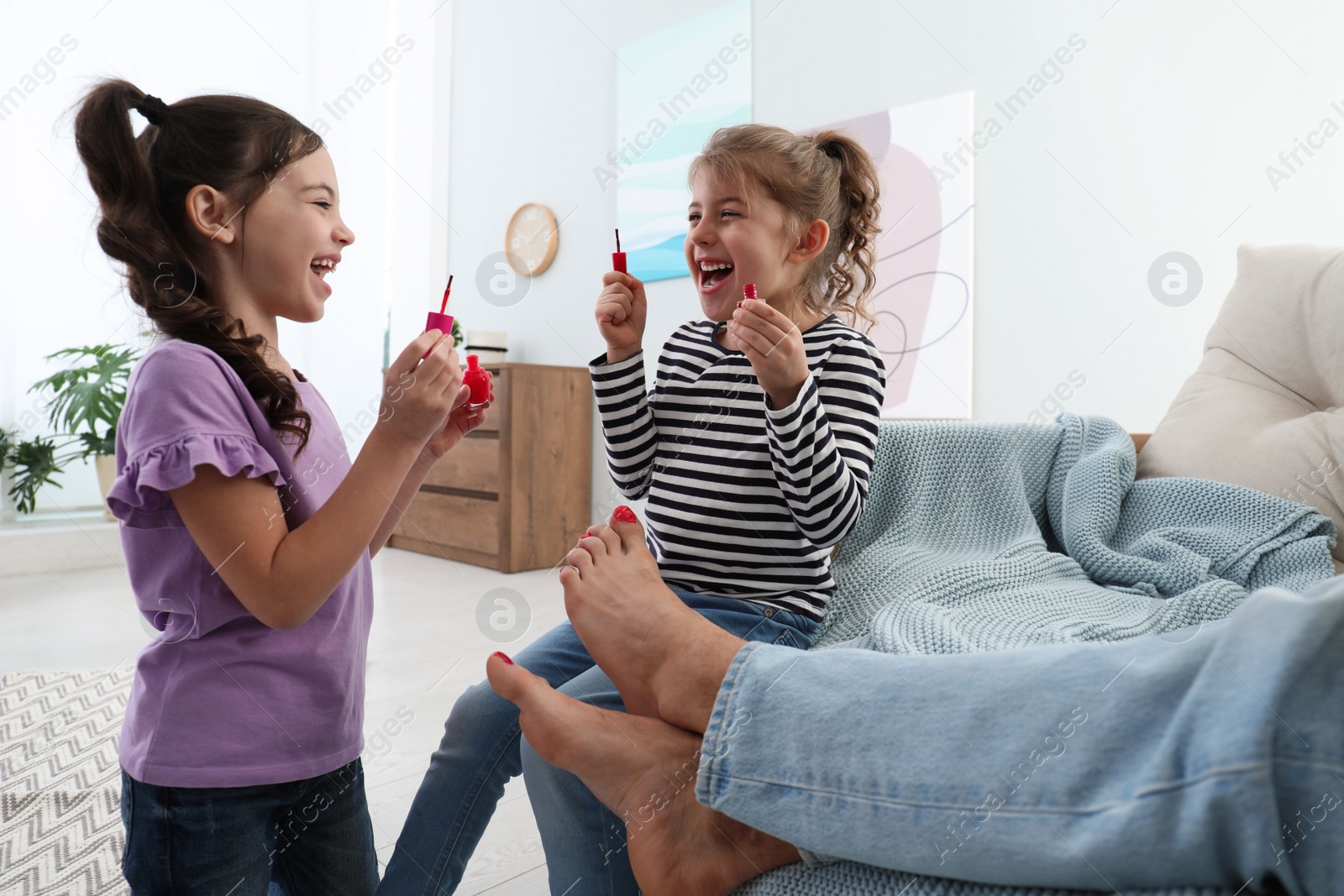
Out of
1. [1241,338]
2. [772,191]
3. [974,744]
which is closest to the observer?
[974,744]

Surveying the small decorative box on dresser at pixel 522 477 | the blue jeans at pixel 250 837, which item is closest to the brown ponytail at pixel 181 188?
the blue jeans at pixel 250 837

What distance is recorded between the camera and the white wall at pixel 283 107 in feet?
10.3

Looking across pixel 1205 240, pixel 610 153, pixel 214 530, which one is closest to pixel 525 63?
pixel 610 153

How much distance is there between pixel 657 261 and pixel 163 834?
2457 mm

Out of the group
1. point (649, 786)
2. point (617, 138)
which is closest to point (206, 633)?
point (649, 786)

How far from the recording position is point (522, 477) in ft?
9.54

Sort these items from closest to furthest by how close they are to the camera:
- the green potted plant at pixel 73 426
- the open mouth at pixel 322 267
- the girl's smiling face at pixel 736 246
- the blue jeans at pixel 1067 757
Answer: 1. the blue jeans at pixel 1067 757
2. the open mouth at pixel 322 267
3. the girl's smiling face at pixel 736 246
4. the green potted plant at pixel 73 426

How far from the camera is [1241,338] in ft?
3.79

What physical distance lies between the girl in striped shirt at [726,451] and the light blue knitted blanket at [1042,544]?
0.39ft

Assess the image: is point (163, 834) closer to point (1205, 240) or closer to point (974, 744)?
point (974, 744)

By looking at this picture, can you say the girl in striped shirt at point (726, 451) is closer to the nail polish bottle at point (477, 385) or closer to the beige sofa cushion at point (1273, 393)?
the nail polish bottle at point (477, 385)

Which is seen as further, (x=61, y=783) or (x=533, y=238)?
(x=533, y=238)

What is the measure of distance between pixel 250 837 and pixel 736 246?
75 cm

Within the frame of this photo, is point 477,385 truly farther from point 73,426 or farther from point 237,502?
point 73,426
